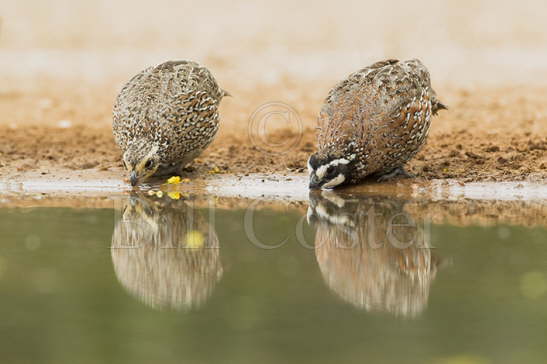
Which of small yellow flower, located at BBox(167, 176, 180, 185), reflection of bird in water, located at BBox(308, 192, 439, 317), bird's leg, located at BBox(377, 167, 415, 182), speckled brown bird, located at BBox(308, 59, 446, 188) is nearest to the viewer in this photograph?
reflection of bird in water, located at BBox(308, 192, 439, 317)

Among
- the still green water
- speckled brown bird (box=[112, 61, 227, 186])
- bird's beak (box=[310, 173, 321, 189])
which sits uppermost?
speckled brown bird (box=[112, 61, 227, 186])

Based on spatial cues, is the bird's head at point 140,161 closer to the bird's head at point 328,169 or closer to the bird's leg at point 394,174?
the bird's head at point 328,169

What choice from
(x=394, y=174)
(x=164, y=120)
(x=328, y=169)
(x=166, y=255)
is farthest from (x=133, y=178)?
(x=166, y=255)

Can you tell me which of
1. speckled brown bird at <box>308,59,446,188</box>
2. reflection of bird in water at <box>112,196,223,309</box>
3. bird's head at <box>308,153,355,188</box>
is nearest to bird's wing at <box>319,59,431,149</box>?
speckled brown bird at <box>308,59,446,188</box>

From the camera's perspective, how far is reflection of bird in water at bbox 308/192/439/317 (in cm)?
785

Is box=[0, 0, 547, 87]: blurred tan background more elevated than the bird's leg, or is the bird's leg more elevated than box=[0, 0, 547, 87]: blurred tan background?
box=[0, 0, 547, 87]: blurred tan background

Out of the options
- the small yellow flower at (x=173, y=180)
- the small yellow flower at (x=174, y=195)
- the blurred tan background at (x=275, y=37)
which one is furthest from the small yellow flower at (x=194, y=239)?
the blurred tan background at (x=275, y=37)

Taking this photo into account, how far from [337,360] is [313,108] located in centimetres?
1192

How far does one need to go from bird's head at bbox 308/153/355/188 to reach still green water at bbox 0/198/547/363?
0.83 meters

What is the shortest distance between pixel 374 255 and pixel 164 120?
4.41m

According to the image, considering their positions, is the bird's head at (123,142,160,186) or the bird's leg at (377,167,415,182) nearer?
the bird's head at (123,142,160,186)

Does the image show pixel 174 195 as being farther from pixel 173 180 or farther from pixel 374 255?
pixel 374 255

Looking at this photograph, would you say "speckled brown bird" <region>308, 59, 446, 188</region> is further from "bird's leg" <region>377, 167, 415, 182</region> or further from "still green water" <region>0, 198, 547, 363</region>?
"still green water" <region>0, 198, 547, 363</region>

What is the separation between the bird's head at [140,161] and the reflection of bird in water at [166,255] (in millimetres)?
925
